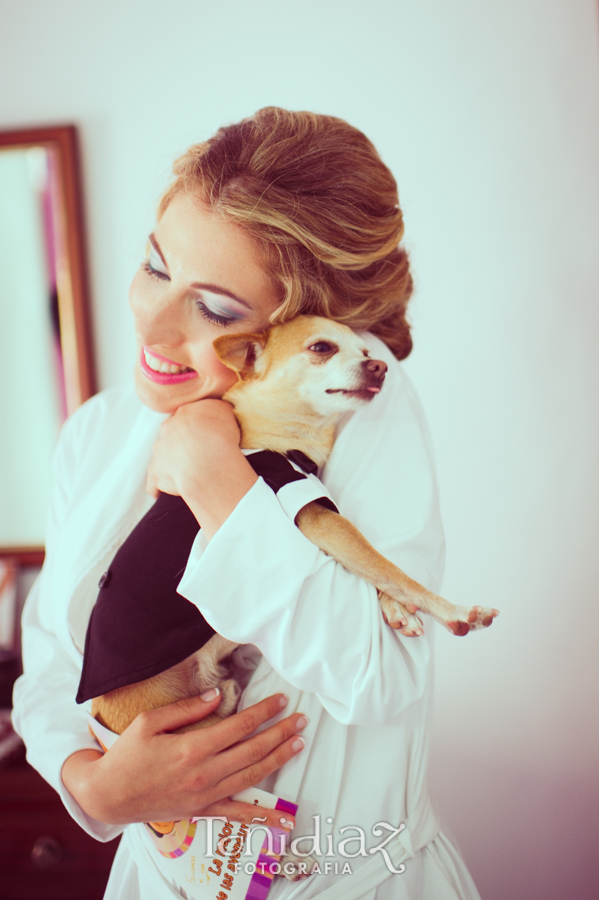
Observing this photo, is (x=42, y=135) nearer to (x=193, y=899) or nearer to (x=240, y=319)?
(x=240, y=319)

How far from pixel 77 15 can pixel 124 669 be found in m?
1.35

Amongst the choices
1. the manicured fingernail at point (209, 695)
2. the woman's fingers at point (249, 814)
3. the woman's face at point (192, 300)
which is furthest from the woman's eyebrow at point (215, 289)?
the woman's fingers at point (249, 814)

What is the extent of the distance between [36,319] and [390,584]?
3.82ft

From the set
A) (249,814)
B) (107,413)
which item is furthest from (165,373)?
(249,814)

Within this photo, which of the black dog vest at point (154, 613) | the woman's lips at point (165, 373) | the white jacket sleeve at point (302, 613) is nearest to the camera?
the white jacket sleeve at point (302, 613)

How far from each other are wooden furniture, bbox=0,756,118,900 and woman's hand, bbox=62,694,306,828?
635 millimetres

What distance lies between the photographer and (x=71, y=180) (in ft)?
4.55

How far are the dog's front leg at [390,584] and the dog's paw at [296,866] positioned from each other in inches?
15.8

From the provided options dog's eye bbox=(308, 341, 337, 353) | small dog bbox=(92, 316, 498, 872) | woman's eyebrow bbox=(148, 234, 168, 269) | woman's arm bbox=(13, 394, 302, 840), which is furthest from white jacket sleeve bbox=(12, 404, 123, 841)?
dog's eye bbox=(308, 341, 337, 353)

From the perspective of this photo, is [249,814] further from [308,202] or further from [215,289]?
[308,202]

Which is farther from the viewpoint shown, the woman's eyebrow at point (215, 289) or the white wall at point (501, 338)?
the white wall at point (501, 338)

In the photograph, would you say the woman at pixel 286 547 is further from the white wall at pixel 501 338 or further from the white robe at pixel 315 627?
the white wall at pixel 501 338

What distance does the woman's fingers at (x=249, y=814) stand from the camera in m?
0.87

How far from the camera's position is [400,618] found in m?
0.80
